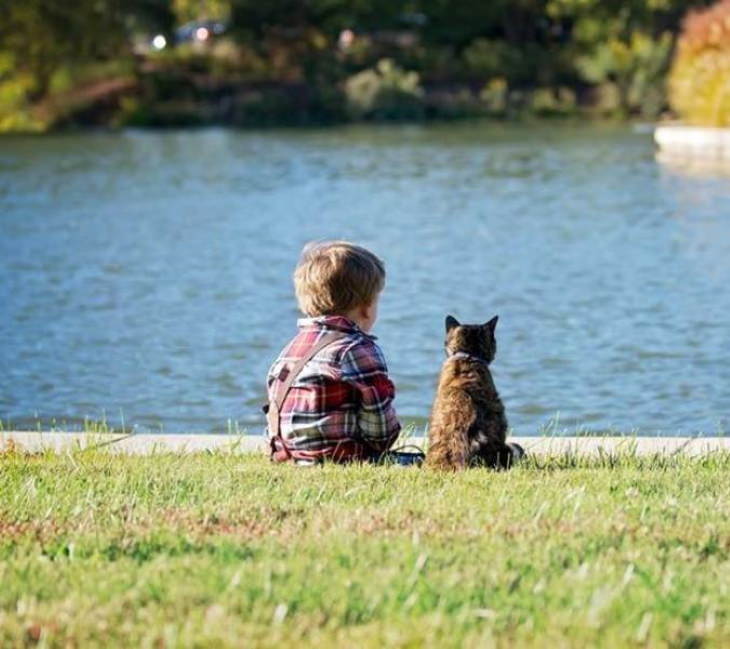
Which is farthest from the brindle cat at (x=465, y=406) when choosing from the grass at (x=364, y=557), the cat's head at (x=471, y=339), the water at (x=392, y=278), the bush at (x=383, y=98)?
the bush at (x=383, y=98)

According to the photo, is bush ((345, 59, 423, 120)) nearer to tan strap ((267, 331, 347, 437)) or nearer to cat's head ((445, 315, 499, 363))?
tan strap ((267, 331, 347, 437))

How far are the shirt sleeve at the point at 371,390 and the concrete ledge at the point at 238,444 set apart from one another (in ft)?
2.82

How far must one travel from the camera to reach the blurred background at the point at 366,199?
477 inches

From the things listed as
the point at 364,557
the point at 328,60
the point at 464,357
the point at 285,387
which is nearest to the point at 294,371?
the point at 285,387

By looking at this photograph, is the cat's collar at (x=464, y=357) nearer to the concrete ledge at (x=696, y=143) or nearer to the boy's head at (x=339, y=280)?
the boy's head at (x=339, y=280)

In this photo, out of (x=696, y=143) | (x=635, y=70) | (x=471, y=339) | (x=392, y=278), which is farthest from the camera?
(x=635, y=70)

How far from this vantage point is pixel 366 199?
25.9 m

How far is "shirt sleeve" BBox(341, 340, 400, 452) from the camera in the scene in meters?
6.63

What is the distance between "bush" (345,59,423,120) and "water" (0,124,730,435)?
48.5 ft

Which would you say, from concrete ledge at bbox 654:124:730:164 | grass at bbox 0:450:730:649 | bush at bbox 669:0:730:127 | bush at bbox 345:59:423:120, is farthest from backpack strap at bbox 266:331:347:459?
bush at bbox 345:59:423:120

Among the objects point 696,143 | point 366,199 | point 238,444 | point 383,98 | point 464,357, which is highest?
point 464,357

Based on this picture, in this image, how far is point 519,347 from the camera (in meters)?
13.1

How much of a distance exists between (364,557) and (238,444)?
3.15 metres

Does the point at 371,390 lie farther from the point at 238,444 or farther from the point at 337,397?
the point at 238,444
